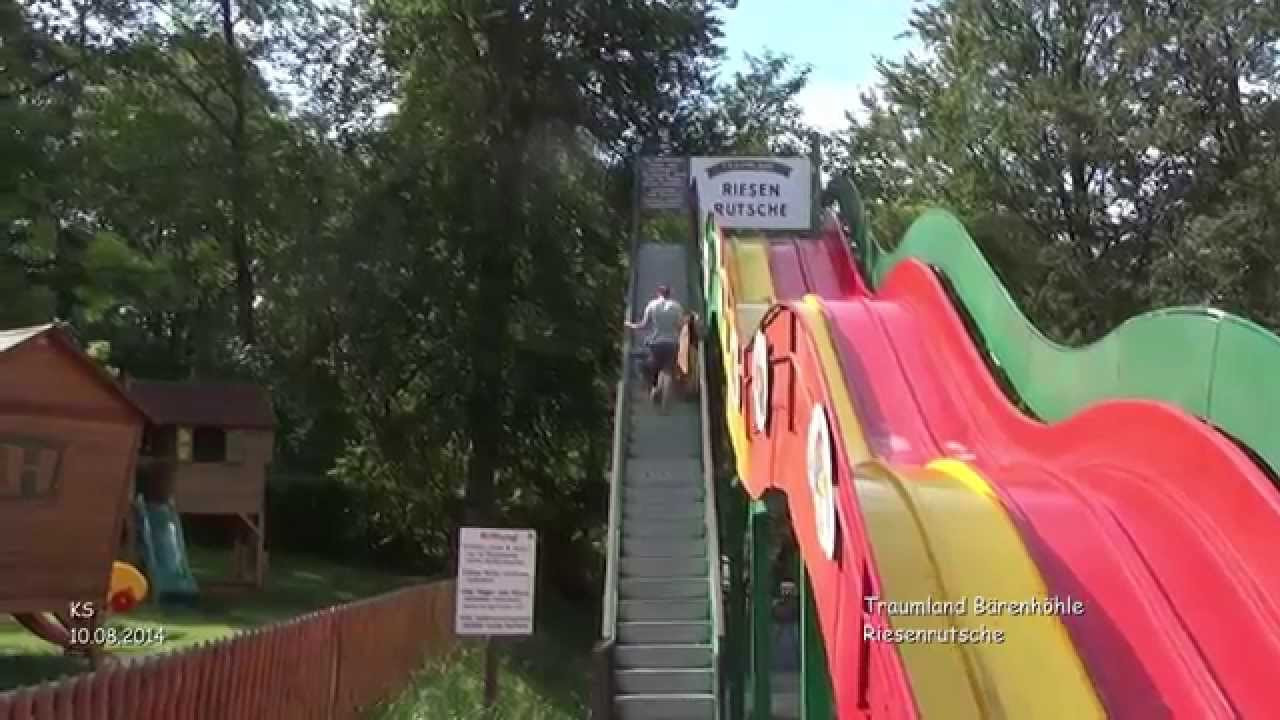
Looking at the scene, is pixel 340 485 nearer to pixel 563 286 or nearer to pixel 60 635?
pixel 563 286

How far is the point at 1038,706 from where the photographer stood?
262 inches

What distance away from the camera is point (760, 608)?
16.1m

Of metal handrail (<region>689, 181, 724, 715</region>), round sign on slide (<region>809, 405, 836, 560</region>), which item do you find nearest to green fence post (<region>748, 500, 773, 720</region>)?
metal handrail (<region>689, 181, 724, 715</region>)

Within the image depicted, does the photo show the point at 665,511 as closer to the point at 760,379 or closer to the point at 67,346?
the point at 760,379

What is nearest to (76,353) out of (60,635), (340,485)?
(60,635)

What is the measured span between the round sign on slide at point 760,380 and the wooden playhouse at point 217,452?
566 inches

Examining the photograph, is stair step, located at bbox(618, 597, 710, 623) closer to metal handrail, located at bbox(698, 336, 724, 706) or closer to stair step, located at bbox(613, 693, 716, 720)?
metal handrail, located at bbox(698, 336, 724, 706)

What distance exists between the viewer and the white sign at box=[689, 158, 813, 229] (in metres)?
28.4

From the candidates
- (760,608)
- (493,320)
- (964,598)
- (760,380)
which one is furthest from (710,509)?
(493,320)

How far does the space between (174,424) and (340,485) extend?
10248mm

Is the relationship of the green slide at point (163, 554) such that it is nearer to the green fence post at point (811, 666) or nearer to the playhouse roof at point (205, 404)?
the playhouse roof at point (205, 404)

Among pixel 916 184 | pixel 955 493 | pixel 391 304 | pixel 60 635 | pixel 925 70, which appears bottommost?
pixel 60 635

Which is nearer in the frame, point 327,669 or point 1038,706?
point 1038,706

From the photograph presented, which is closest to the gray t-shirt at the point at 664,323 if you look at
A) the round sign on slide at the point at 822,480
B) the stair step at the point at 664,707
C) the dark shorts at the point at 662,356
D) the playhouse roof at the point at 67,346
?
the dark shorts at the point at 662,356
